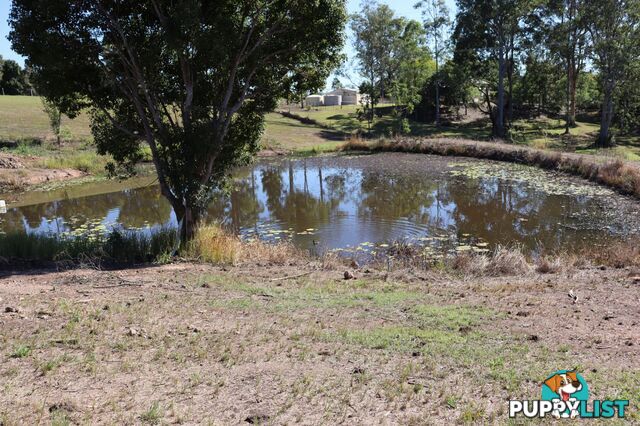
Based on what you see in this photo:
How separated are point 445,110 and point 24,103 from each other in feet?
160

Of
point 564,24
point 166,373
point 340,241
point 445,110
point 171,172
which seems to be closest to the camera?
point 166,373

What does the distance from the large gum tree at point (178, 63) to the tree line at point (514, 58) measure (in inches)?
1259

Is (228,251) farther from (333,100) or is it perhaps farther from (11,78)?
(11,78)

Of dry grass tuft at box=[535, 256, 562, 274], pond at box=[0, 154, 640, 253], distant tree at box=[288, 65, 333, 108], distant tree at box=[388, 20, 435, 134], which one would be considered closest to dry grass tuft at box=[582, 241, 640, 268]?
pond at box=[0, 154, 640, 253]

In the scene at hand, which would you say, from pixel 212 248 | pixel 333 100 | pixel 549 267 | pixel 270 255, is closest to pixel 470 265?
pixel 549 267

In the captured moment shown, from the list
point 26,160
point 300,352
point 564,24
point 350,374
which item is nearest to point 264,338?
point 300,352

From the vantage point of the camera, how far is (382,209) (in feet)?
68.6

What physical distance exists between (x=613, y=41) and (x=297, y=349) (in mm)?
38757

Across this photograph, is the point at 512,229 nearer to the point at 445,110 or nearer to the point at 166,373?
the point at 166,373

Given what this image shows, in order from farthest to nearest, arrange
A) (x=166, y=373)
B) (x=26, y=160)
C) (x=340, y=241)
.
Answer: (x=26, y=160), (x=340, y=241), (x=166, y=373)

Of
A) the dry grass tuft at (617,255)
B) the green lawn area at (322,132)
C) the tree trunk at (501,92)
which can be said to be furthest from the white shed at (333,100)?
the dry grass tuft at (617,255)

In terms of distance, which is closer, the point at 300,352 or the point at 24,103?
the point at 300,352

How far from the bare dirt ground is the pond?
6.08 metres

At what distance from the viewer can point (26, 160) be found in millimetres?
30938
